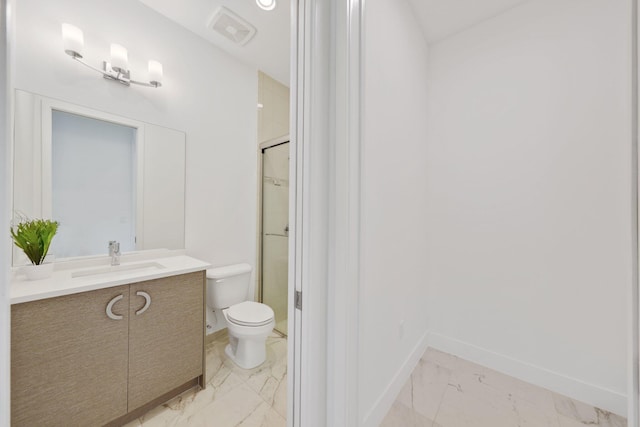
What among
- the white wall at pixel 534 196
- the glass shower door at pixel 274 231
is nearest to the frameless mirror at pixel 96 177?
the glass shower door at pixel 274 231

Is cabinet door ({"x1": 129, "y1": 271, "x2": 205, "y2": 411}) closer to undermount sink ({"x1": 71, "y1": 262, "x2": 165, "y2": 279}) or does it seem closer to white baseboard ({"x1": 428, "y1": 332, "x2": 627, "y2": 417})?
undermount sink ({"x1": 71, "y1": 262, "x2": 165, "y2": 279})

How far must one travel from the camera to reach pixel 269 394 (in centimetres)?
163

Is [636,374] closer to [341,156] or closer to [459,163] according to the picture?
[341,156]

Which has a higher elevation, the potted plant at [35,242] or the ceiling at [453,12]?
the ceiling at [453,12]

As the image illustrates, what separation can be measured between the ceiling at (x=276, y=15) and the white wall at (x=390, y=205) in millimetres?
127

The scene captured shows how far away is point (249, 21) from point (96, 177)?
60.4 inches

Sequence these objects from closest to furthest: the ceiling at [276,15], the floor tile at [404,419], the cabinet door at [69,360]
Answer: the cabinet door at [69,360], the floor tile at [404,419], the ceiling at [276,15]

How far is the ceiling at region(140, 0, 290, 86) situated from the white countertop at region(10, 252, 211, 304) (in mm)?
1801

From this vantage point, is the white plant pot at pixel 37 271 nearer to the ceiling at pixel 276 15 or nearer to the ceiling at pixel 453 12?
the ceiling at pixel 276 15

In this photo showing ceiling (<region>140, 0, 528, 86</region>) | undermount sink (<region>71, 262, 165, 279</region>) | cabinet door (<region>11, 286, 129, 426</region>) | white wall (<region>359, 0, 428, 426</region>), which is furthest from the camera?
ceiling (<region>140, 0, 528, 86</region>)

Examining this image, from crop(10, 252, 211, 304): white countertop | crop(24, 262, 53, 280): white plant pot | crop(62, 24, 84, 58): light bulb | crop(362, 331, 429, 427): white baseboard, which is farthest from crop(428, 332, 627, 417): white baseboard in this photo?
crop(62, 24, 84, 58): light bulb

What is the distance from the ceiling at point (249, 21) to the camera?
1802mm

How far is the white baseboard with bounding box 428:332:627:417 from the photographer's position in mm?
1471

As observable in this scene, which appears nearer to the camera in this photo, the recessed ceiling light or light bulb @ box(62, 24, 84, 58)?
light bulb @ box(62, 24, 84, 58)
